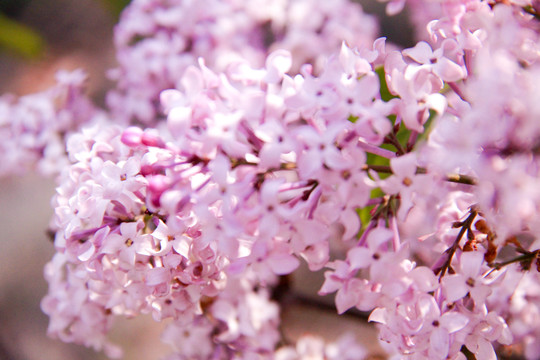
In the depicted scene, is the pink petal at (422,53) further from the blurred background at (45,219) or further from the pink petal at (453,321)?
the blurred background at (45,219)

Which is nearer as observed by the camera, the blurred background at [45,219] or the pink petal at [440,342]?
the pink petal at [440,342]

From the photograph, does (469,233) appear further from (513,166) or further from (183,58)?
(183,58)

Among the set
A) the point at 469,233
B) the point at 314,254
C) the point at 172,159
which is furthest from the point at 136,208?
the point at 469,233

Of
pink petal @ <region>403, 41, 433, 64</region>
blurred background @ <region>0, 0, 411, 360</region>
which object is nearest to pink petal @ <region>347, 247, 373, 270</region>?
pink petal @ <region>403, 41, 433, 64</region>

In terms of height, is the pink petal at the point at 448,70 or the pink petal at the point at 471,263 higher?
the pink petal at the point at 448,70

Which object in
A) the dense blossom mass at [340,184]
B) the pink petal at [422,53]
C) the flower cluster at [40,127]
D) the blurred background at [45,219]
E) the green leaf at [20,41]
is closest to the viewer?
the dense blossom mass at [340,184]

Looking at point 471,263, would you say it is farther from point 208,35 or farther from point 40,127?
point 40,127

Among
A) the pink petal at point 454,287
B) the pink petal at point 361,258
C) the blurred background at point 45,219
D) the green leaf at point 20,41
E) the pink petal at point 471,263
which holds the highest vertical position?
the pink petal at point 361,258

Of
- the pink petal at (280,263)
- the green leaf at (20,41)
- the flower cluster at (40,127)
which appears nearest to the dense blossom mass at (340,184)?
the pink petal at (280,263)
